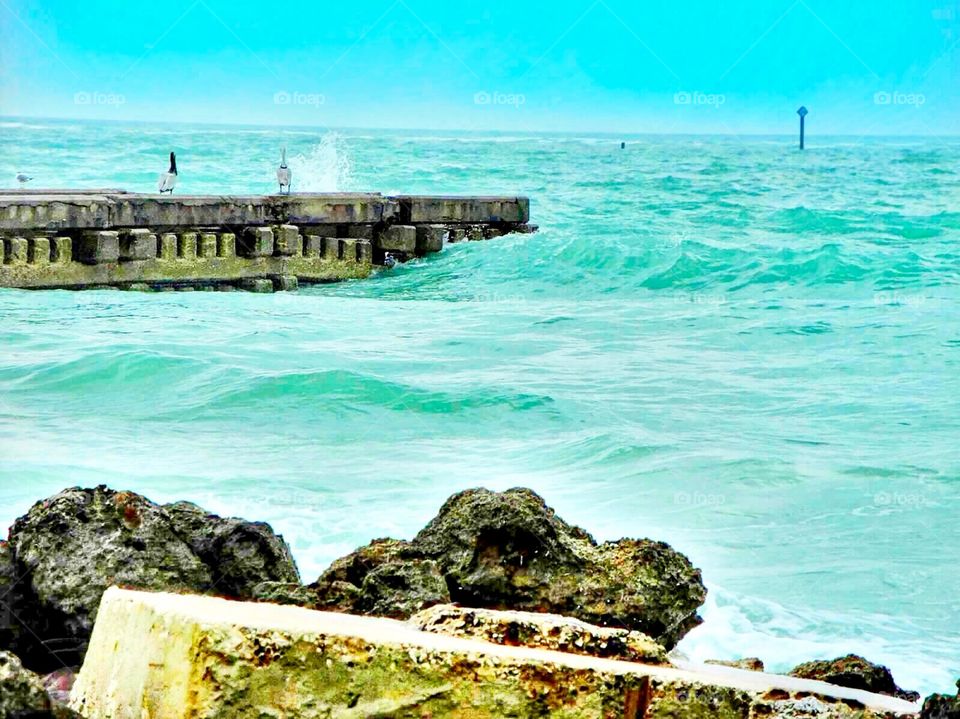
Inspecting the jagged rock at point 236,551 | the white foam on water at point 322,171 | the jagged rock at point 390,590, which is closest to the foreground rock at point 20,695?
the jagged rock at point 390,590

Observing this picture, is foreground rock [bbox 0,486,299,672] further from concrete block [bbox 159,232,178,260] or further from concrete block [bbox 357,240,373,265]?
concrete block [bbox 357,240,373,265]

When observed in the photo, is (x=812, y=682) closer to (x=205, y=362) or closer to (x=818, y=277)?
(x=205, y=362)

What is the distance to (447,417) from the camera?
13.9 meters

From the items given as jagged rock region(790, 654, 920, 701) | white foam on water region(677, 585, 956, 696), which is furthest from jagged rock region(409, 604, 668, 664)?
white foam on water region(677, 585, 956, 696)

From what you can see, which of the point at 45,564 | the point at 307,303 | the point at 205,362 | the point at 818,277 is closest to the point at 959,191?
the point at 818,277

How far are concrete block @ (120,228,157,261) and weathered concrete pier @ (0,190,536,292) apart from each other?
12 millimetres

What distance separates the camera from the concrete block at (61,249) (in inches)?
695

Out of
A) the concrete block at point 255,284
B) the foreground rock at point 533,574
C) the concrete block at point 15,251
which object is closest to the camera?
the foreground rock at point 533,574

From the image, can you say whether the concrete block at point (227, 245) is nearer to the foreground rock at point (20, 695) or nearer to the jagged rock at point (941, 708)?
the foreground rock at point (20, 695)

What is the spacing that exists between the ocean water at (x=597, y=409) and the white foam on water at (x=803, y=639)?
2cm

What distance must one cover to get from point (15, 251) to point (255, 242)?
322 cm

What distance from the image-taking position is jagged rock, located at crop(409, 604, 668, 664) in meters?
3.97

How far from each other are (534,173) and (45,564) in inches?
2212

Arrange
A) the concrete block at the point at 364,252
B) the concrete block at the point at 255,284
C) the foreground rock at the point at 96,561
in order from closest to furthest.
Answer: the foreground rock at the point at 96,561 → the concrete block at the point at 255,284 → the concrete block at the point at 364,252
